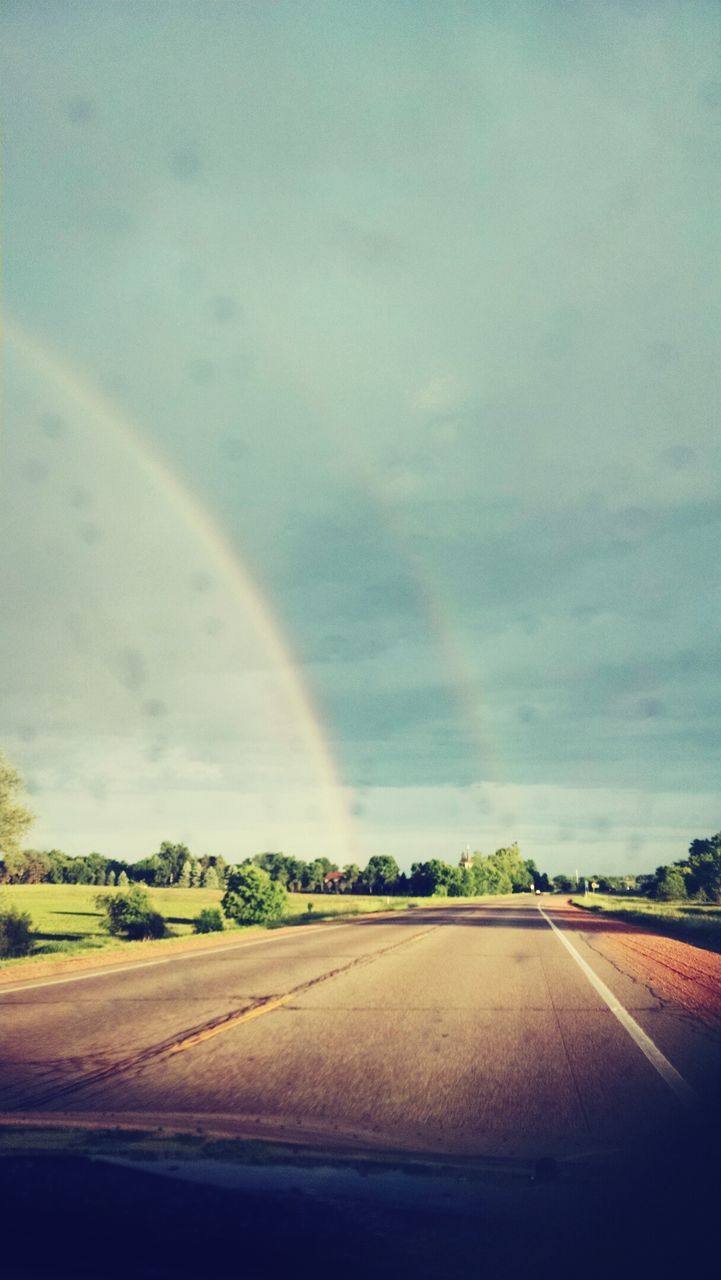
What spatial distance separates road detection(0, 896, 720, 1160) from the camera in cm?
552

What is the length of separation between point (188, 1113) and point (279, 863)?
652ft

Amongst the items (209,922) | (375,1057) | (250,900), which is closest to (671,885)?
(250,900)

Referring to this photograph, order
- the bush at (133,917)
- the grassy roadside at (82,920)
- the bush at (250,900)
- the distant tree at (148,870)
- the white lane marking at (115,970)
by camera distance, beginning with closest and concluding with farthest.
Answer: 1. the white lane marking at (115,970)
2. the grassy roadside at (82,920)
3. the bush at (250,900)
4. the bush at (133,917)
5. the distant tree at (148,870)

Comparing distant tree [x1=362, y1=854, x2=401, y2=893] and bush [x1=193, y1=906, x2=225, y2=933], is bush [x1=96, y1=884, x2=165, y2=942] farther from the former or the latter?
distant tree [x1=362, y1=854, x2=401, y2=893]

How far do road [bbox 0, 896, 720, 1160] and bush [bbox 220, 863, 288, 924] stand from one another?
101 ft

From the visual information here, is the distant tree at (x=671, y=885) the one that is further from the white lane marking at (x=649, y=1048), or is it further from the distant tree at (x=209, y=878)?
the white lane marking at (x=649, y=1048)

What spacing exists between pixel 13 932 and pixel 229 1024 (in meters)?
25.9

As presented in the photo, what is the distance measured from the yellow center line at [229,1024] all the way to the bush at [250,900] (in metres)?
34.4

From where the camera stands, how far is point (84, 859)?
17212 centimetres

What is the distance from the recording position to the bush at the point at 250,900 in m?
45.0

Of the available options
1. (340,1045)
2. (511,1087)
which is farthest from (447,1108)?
(340,1045)

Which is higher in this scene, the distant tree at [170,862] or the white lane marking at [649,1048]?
the distant tree at [170,862]

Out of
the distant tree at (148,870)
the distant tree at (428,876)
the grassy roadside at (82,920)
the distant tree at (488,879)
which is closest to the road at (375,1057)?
the grassy roadside at (82,920)

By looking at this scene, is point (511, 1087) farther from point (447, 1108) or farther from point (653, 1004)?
point (653, 1004)
